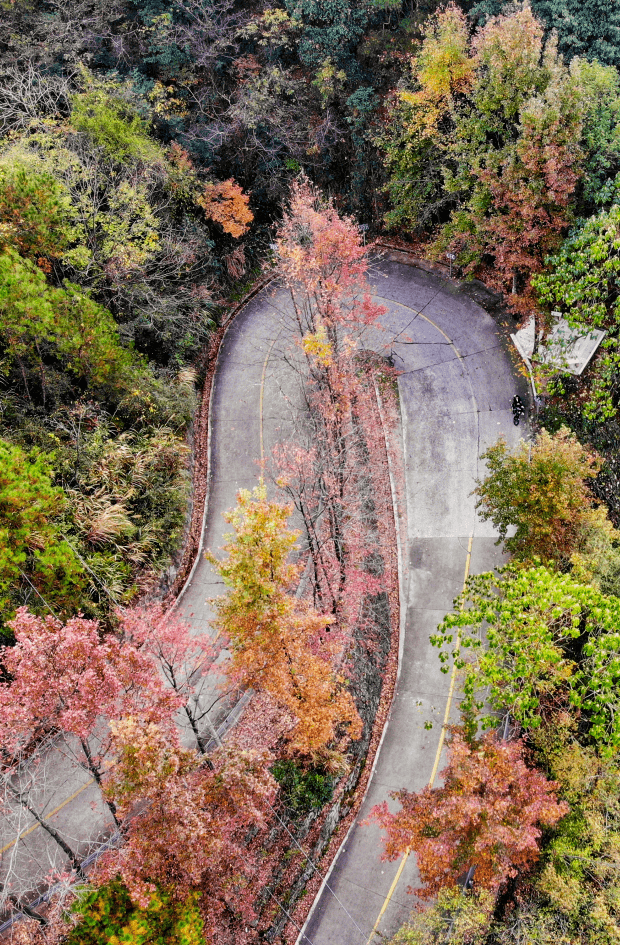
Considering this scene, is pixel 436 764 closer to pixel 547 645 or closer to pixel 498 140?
pixel 547 645

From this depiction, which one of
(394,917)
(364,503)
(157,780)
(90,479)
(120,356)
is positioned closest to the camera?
(157,780)

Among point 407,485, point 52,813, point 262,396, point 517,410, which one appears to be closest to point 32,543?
point 52,813

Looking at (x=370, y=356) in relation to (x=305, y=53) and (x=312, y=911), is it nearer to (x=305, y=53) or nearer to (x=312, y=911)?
(x=305, y=53)

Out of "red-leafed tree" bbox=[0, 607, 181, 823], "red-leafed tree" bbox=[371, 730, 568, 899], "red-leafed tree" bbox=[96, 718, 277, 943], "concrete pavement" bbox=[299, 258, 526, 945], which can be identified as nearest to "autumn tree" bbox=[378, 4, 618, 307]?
"concrete pavement" bbox=[299, 258, 526, 945]

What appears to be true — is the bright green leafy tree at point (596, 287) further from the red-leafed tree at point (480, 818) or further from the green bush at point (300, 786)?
the green bush at point (300, 786)

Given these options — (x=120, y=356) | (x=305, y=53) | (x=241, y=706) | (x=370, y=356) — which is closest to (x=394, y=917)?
(x=241, y=706)

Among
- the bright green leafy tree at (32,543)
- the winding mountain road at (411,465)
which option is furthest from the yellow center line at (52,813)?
the winding mountain road at (411,465)
